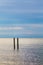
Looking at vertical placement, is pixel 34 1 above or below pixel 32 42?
above

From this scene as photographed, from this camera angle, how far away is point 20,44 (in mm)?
4074

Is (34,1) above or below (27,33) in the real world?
above

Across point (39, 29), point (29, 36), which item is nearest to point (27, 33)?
point (29, 36)

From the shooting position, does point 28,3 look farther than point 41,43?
No

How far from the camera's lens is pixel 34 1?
336 cm

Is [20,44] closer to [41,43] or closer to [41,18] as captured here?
[41,43]

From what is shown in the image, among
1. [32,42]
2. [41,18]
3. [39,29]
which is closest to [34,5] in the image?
[41,18]

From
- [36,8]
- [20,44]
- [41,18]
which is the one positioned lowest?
[20,44]

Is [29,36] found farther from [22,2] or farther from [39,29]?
[22,2]

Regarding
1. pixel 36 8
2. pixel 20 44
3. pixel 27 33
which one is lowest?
pixel 20 44

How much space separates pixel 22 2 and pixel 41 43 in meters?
1.33

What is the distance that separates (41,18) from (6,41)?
112 cm

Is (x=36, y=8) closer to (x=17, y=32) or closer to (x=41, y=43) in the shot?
(x=17, y=32)

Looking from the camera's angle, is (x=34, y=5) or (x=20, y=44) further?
(x=20, y=44)
